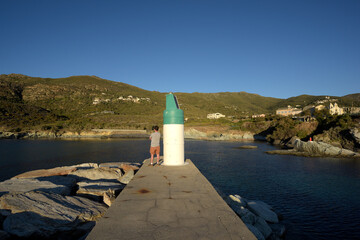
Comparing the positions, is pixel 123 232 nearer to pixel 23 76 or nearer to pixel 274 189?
pixel 274 189

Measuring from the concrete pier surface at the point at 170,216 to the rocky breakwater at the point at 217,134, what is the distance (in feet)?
207

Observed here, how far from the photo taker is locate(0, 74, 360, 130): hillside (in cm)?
8525

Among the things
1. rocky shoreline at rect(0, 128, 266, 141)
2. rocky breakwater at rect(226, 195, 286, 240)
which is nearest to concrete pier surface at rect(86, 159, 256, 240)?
rocky breakwater at rect(226, 195, 286, 240)

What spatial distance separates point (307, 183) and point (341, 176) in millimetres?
4804

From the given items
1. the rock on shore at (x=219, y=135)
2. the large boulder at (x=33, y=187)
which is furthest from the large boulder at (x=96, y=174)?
the rock on shore at (x=219, y=135)

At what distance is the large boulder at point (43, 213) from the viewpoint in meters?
4.43

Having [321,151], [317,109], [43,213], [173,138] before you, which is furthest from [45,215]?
[317,109]

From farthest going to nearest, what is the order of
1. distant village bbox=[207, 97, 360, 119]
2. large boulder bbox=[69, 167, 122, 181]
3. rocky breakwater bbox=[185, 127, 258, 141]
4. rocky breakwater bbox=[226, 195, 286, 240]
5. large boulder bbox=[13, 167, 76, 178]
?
distant village bbox=[207, 97, 360, 119] < rocky breakwater bbox=[185, 127, 258, 141] < large boulder bbox=[13, 167, 76, 178] < large boulder bbox=[69, 167, 122, 181] < rocky breakwater bbox=[226, 195, 286, 240]

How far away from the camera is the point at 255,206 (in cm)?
970

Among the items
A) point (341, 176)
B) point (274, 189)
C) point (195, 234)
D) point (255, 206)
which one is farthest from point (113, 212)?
point (341, 176)

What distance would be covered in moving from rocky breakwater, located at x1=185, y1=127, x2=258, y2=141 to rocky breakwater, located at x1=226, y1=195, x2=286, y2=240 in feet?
189

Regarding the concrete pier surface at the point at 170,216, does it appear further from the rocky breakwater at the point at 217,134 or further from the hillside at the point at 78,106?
the hillside at the point at 78,106

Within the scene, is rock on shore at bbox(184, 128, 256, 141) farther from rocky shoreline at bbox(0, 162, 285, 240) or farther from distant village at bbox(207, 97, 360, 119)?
rocky shoreline at bbox(0, 162, 285, 240)

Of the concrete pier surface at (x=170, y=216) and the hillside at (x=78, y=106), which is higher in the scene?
the hillside at (x=78, y=106)
